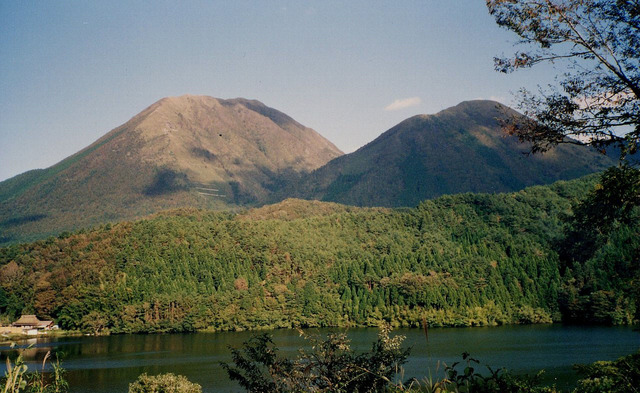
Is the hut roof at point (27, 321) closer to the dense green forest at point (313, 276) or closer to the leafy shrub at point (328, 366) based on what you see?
the dense green forest at point (313, 276)

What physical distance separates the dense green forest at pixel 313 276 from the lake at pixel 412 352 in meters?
8.43

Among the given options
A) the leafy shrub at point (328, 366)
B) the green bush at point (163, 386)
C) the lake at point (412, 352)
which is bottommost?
the lake at point (412, 352)

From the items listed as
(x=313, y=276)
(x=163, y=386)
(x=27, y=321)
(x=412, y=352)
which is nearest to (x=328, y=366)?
(x=163, y=386)

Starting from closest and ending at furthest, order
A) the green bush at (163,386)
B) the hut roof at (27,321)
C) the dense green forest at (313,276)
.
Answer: the green bush at (163,386), the hut roof at (27,321), the dense green forest at (313,276)

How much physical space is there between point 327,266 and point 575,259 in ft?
134

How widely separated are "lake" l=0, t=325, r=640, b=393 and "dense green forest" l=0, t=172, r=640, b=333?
843 centimetres

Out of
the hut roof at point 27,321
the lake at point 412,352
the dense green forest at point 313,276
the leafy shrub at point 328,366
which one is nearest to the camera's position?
the leafy shrub at point 328,366

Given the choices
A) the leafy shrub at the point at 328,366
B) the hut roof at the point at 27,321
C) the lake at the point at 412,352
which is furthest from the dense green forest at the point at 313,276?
the leafy shrub at the point at 328,366

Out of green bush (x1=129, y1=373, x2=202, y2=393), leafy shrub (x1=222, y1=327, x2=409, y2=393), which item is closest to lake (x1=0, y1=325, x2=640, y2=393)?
green bush (x1=129, y1=373, x2=202, y2=393)

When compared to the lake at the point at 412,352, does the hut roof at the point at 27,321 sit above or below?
above

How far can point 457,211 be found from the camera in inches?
5399

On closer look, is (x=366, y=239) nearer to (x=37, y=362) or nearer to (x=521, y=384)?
(x=37, y=362)

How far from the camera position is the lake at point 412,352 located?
4412 centimetres

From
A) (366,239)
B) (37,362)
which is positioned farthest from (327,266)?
(37,362)
